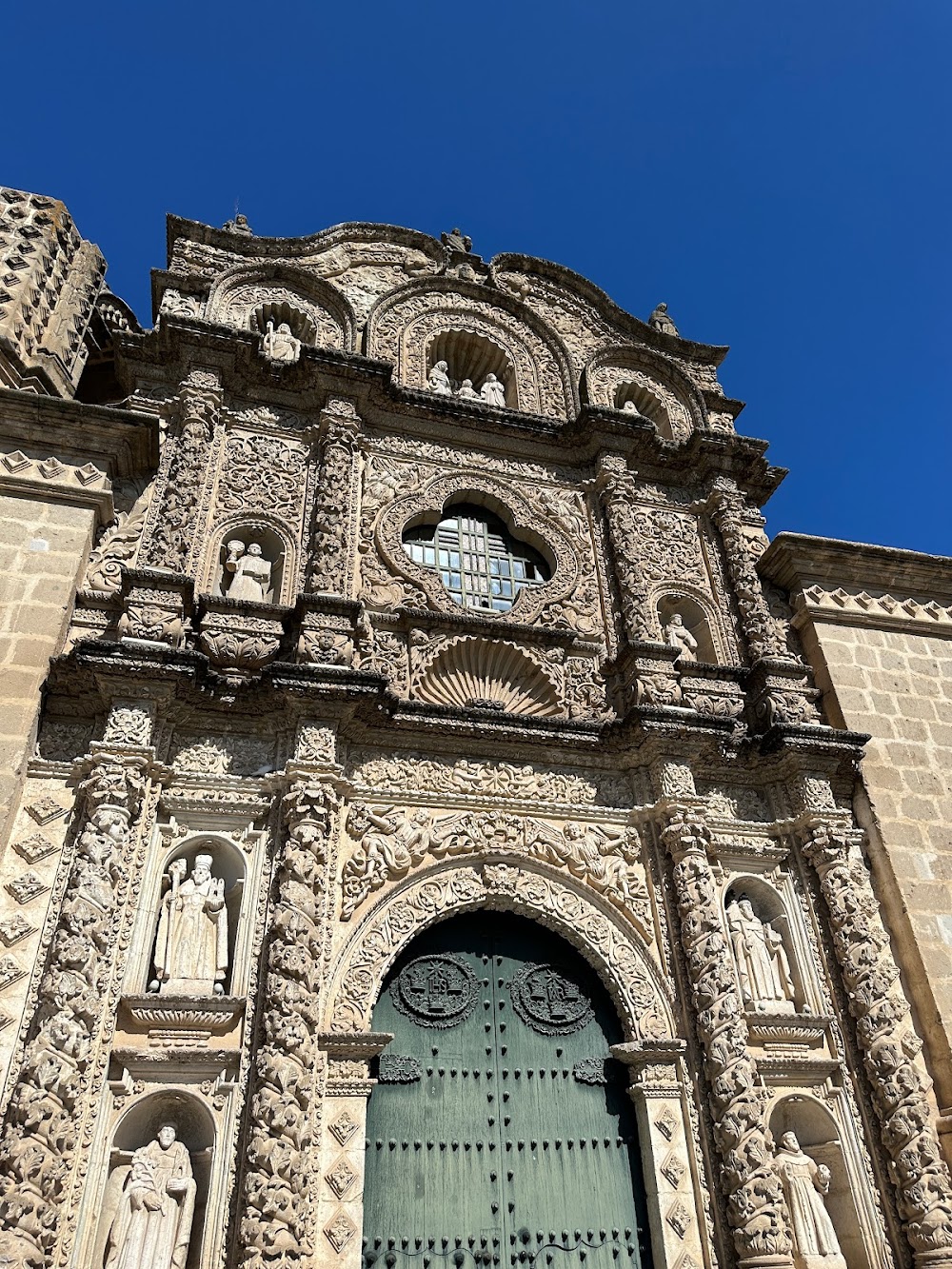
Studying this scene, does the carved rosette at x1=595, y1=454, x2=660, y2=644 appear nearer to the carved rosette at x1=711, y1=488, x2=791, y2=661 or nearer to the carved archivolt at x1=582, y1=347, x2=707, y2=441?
the carved rosette at x1=711, y1=488, x2=791, y2=661

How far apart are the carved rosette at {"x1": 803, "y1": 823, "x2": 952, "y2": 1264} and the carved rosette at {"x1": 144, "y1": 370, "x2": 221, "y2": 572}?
6.07 metres

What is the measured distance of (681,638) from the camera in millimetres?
9516

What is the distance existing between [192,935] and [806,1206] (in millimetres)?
4677

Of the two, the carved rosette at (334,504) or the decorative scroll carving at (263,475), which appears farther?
the decorative scroll carving at (263,475)

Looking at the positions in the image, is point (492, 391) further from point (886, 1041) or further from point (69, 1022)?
point (69, 1022)

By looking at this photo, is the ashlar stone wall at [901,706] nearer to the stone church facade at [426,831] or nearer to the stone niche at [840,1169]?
the stone church facade at [426,831]

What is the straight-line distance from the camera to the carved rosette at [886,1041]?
6297 mm

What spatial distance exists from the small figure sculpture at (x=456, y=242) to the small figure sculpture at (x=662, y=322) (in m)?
2.73

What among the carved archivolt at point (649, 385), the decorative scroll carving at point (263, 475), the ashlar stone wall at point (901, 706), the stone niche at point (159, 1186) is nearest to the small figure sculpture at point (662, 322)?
the carved archivolt at point (649, 385)

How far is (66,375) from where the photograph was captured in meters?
9.55

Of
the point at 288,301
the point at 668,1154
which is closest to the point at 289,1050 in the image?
the point at 668,1154

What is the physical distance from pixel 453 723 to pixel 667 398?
631 centimetres

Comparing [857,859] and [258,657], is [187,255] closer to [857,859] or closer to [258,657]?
[258,657]

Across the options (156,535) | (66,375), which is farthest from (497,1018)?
(66,375)
